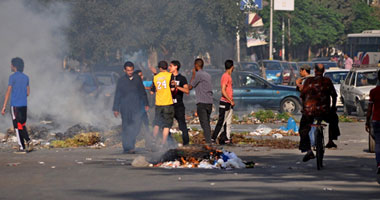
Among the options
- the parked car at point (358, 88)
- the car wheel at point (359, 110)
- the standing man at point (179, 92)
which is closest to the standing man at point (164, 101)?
the standing man at point (179, 92)

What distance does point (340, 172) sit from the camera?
1047 centimetres

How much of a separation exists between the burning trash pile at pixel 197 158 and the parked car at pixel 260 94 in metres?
14.2

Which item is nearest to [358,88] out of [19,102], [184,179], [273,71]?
[19,102]

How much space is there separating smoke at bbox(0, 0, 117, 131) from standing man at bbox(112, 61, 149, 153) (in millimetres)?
6813

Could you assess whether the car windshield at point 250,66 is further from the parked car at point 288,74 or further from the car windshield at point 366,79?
the car windshield at point 366,79

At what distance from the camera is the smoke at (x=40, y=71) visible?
22.0m

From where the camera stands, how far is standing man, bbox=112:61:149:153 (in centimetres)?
1382

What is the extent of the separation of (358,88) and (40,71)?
33.7ft

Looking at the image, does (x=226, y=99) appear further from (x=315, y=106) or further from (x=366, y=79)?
(x=366, y=79)

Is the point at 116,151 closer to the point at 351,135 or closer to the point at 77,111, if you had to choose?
the point at 351,135

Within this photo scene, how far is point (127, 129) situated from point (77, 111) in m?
9.38

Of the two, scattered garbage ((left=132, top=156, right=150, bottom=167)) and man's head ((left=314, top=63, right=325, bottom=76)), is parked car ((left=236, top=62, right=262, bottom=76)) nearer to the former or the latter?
man's head ((left=314, top=63, right=325, bottom=76))

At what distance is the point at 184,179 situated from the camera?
32.0 feet

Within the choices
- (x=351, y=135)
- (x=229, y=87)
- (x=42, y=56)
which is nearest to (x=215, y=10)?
(x=42, y=56)
